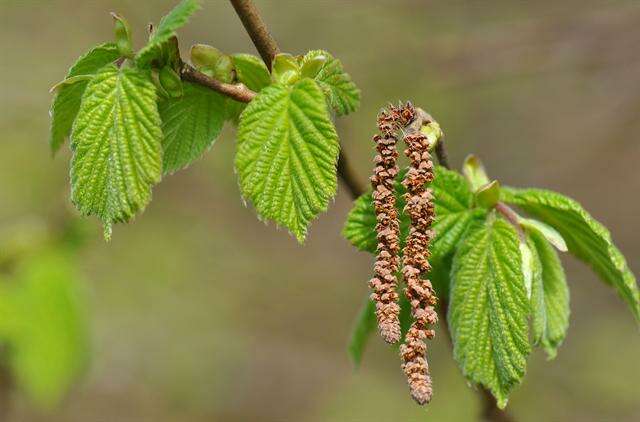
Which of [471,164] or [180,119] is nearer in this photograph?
[180,119]

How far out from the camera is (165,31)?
1.10m

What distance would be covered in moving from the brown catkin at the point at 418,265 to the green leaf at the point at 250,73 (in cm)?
26

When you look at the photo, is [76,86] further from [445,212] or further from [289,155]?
[445,212]

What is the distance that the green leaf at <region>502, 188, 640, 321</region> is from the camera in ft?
4.19

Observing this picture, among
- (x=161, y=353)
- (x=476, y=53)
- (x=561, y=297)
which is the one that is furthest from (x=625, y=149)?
(x=561, y=297)

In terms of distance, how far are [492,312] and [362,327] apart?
403mm

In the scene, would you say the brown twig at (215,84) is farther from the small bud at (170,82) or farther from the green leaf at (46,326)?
the green leaf at (46,326)

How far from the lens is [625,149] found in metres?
6.37

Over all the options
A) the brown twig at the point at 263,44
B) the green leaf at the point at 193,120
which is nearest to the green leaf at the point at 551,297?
the brown twig at the point at 263,44

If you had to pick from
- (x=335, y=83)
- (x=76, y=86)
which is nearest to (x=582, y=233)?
(x=335, y=83)

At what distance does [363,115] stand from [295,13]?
1078 mm

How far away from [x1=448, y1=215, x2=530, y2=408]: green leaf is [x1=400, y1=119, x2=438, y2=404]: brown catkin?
6.7 inches

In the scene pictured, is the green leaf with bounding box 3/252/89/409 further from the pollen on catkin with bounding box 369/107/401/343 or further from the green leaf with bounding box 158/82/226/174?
the pollen on catkin with bounding box 369/107/401/343

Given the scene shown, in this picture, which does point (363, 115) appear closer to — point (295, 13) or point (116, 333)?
point (295, 13)
